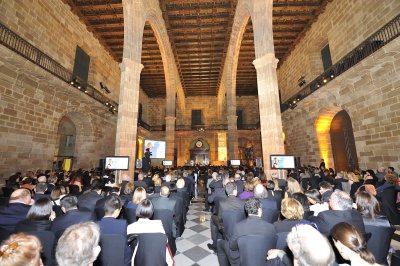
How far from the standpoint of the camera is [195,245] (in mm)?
3869

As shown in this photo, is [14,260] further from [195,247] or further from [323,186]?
[323,186]

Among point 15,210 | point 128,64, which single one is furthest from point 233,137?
point 15,210

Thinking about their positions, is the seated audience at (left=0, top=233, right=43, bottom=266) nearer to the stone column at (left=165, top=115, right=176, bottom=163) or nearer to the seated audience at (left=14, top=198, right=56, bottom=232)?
the seated audience at (left=14, top=198, right=56, bottom=232)

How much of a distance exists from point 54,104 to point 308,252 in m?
12.3

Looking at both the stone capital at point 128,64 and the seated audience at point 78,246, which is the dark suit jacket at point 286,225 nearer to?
the seated audience at point 78,246

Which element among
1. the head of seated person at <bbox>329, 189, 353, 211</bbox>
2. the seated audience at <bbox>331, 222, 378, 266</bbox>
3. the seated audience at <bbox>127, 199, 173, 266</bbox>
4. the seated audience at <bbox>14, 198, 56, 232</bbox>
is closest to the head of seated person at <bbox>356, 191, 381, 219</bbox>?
the head of seated person at <bbox>329, 189, 353, 211</bbox>

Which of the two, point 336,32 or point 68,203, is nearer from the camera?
point 68,203

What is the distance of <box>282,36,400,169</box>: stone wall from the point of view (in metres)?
6.85

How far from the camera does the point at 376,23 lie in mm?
7969

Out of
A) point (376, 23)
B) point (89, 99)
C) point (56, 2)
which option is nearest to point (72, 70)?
point (89, 99)

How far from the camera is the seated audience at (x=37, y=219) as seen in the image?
2100mm

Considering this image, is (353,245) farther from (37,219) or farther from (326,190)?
(37,219)

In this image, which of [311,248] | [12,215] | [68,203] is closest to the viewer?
[311,248]

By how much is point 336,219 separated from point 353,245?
3.74ft
